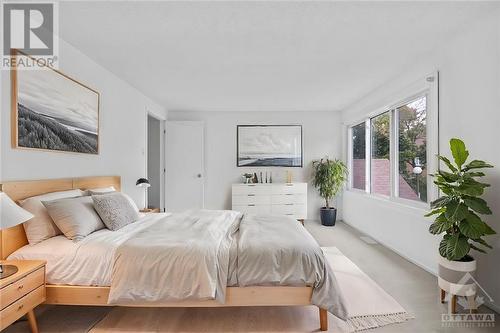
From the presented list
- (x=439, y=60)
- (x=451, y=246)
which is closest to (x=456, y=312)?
(x=451, y=246)

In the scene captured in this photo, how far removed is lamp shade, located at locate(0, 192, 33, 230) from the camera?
69.0 inches

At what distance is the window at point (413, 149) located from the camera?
345 cm

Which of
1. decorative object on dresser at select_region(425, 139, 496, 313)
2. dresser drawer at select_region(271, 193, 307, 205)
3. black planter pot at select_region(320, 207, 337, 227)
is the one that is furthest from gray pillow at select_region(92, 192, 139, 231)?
black planter pot at select_region(320, 207, 337, 227)

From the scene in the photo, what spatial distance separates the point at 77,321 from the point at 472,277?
3194 mm

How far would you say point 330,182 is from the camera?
18.4ft

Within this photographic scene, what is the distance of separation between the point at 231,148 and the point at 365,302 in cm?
422

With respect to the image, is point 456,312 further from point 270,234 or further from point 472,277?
point 270,234

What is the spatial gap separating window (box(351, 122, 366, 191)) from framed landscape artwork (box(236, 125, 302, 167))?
3.67ft

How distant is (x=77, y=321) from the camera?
2.23 metres

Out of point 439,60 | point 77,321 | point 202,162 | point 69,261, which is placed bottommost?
point 77,321

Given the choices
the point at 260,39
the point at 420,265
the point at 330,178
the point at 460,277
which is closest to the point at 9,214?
the point at 260,39

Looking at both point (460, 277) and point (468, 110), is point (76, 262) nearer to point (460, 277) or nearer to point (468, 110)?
point (460, 277)

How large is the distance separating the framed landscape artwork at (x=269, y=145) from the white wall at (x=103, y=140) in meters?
1.97

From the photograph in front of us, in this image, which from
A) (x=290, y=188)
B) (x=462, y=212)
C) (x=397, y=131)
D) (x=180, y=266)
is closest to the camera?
(x=180, y=266)
